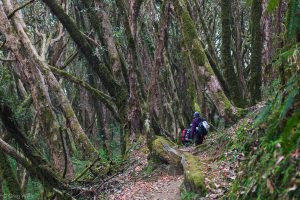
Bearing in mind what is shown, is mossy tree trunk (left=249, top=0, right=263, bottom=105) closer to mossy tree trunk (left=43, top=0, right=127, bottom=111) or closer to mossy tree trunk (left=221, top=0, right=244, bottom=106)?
mossy tree trunk (left=221, top=0, right=244, bottom=106)

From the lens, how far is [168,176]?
9297 mm

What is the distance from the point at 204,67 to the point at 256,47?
168 centimetres

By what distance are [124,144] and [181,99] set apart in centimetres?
947

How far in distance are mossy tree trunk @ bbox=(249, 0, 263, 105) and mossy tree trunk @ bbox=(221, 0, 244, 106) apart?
1.38 ft

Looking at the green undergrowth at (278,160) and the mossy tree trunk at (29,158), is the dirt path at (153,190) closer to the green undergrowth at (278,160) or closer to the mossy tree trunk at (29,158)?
the mossy tree trunk at (29,158)

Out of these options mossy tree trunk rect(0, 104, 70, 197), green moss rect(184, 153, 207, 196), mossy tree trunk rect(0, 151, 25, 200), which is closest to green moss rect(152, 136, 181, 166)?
green moss rect(184, 153, 207, 196)

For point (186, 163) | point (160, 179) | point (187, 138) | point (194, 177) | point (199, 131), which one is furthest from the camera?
point (187, 138)

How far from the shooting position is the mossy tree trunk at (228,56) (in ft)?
36.7

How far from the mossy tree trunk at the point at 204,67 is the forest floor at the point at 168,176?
0.50 metres

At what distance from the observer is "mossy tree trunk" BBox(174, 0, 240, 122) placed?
980 cm

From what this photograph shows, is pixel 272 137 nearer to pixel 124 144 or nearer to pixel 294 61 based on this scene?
pixel 294 61

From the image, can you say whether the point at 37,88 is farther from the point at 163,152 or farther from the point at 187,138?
the point at 187,138

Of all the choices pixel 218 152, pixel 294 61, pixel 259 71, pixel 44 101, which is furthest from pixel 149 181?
pixel 294 61

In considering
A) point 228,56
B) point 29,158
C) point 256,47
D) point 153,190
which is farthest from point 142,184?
point 256,47
